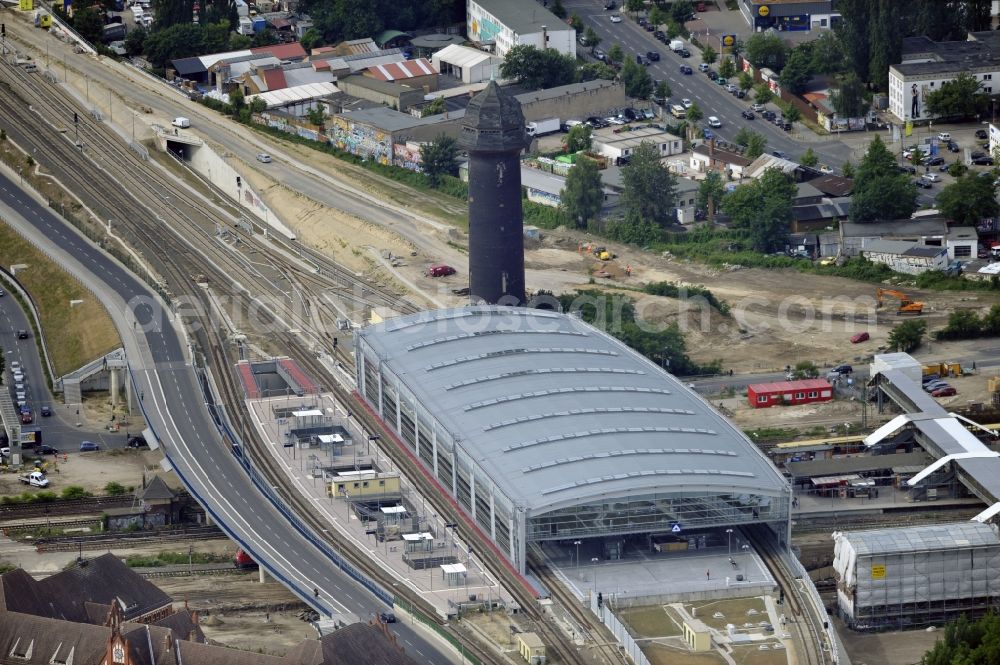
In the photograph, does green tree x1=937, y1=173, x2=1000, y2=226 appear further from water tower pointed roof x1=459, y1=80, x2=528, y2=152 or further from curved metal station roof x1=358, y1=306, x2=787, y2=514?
curved metal station roof x1=358, y1=306, x2=787, y2=514

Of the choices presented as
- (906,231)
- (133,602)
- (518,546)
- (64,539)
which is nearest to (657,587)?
(518,546)

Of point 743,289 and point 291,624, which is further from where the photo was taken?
point 743,289

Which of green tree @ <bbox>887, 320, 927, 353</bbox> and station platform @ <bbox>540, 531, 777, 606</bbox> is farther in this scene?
green tree @ <bbox>887, 320, 927, 353</bbox>

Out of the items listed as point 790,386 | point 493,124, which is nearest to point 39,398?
point 493,124

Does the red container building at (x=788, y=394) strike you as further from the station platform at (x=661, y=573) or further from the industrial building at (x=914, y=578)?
the industrial building at (x=914, y=578)

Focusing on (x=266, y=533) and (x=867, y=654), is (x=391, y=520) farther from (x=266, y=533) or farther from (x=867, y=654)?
(x=867, y=654)

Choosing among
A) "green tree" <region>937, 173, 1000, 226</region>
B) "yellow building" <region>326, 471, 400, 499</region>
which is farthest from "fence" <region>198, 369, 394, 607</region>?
"green tree" <region>937, 173, 1000, 226</region>

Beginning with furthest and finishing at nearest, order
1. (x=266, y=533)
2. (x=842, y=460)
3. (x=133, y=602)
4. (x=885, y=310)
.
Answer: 1. (x=885, y=310)
2. (x=842, y=460)
3. (x=266, y=533)
4. (x=133, y=602)
